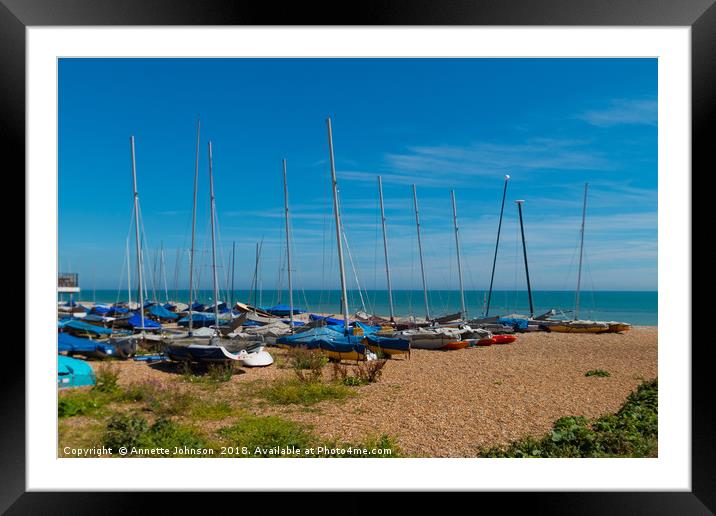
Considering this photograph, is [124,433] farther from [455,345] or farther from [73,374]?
[455,345]

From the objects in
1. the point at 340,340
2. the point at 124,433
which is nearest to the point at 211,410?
the point at 124,433

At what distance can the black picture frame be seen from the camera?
110 inches

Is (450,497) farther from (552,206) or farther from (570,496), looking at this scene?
(552,206)

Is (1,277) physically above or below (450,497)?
above

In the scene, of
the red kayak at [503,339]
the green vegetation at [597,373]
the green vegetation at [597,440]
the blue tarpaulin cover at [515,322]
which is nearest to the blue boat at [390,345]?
the green vegetation at [597,373]

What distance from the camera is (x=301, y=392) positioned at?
5.19 metres

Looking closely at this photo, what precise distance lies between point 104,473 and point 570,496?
3094mm

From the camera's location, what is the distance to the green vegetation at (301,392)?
506cm

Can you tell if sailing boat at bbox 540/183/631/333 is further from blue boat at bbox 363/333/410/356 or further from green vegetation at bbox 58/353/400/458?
green vegetation at bbox 58/353/400/458

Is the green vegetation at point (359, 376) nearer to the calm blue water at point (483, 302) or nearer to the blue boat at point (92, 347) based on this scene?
the blue boat at point (92, 347)

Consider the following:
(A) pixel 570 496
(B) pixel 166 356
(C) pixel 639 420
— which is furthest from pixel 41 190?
(C) pixel 639 420
